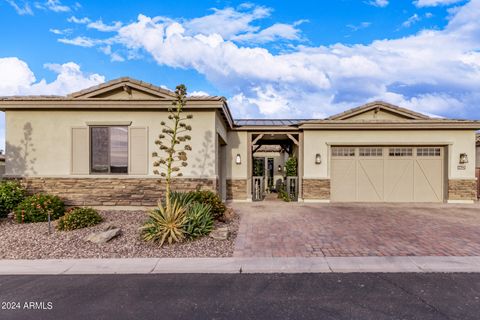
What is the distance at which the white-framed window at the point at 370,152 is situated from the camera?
41.0ft

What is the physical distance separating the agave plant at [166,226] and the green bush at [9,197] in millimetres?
5324

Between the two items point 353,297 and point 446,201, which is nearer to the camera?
point 353,297

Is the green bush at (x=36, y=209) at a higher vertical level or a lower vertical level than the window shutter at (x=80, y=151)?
lower

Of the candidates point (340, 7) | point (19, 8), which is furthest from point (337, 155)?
point (19, 8)

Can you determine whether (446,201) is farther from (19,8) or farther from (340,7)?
(19,8)

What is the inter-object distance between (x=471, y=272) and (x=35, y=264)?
8.13 m

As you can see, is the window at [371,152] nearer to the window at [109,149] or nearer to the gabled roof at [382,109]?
the gabled roof at [382,109]

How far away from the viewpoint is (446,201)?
12.2 metres

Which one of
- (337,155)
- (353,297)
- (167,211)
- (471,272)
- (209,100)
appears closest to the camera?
(353,297)

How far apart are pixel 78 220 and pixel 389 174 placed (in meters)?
12.6

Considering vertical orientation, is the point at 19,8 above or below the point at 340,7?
below

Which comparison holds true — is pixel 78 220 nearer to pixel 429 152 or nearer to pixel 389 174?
pixel 389 174

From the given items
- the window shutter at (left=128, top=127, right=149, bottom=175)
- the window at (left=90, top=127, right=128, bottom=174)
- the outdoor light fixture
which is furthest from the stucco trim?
the outdoor light fixture

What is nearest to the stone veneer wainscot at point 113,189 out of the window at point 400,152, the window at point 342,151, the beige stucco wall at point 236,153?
the beige stucco wall at point 236,153
